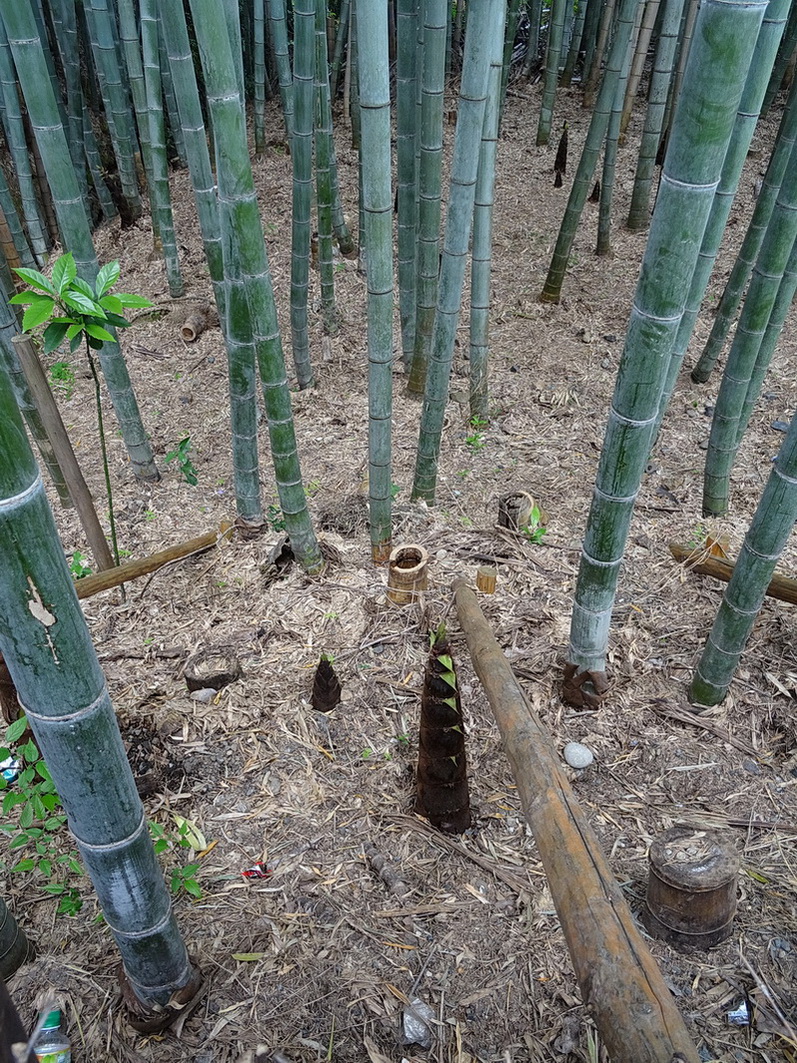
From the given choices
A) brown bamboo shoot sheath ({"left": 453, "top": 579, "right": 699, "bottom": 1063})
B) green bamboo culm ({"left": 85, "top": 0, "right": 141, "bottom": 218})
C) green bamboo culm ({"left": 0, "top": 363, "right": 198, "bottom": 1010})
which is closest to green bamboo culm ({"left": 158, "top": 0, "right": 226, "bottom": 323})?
green bamboo culm ({"left": 0, "top": 363, "right": 198, "bottom": 1010})

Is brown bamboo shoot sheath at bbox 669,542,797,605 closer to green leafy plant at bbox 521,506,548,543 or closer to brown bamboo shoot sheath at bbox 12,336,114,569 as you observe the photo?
green leafy plant at bbox 521,506,548,543

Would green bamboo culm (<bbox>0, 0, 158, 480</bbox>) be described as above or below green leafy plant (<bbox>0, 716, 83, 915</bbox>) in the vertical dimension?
above

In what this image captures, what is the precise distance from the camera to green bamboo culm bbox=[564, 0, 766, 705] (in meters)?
1.48

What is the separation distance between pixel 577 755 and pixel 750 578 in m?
0.76

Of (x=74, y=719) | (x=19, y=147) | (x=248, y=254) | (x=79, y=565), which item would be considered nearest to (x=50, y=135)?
(x=248, y=254)

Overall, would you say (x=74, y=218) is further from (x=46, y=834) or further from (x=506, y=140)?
(x=506, y=140)

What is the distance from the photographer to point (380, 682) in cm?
268

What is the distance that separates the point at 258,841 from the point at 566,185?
6.74 metres

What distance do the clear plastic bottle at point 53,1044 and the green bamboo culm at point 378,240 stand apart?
6.45 feet

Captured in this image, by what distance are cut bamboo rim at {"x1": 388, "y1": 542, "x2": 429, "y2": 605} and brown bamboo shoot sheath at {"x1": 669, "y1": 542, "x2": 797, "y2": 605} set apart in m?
1.05

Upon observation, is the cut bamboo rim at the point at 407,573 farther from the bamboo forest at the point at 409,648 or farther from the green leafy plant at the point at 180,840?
the green leafy plant at the point at 180,840

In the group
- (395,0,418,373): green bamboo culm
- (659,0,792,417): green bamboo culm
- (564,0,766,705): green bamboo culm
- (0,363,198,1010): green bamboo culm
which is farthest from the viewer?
(395,0,418,373): green bamboo culm

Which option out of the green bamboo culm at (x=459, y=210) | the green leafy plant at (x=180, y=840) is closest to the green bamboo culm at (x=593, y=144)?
the green bamboo culm at (x=459, y=210)

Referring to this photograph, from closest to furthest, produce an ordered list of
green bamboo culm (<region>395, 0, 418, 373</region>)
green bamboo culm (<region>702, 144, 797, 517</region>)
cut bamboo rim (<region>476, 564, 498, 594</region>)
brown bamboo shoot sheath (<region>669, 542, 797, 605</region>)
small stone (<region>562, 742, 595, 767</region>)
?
small stone (<region>562, 742, 595, 767</region>) → brown bamboo shoot sheath (<region>669, 542, 797, 605</region>) → green bamboo culm (<region>702, 144, 797, 517</region>) → cut bamboo rim (<region>476, 564, 498, 594</region>) → green bamboo culm (<region>395, 0, 418, 373</region>)
